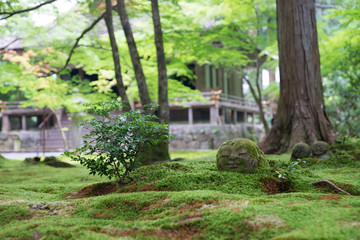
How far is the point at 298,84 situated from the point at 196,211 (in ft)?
18.2

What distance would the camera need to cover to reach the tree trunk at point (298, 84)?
700 centimetres

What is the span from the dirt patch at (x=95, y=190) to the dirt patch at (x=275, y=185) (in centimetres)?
193

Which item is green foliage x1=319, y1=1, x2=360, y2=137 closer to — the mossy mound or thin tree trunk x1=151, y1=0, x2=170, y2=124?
thin tree trunk x1=151, y1=0, x2=170, y2=124

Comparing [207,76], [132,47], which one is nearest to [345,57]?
[132,47]

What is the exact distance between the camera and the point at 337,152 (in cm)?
613

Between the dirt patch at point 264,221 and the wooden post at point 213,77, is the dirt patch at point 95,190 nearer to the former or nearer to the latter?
the dirt patch at point 264,221

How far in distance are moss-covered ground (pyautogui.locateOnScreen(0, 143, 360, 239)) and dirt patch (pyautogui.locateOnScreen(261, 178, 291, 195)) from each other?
12 mm

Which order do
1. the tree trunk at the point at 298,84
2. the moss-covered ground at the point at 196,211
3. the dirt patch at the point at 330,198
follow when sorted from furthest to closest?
the tree trunk at the point at 298,84
the dirt patch at the point at 330,198
the moss-covered ground at the point at 196,211

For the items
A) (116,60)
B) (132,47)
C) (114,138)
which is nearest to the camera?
(114,138)

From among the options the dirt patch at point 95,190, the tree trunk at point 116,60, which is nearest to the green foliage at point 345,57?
the tree trunk at point 116,60

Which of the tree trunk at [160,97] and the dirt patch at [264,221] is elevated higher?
the tree trunk at [160,97]

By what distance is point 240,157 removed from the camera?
4.04 meters

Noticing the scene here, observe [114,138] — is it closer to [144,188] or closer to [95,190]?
[144,188]

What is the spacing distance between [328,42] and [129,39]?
917cm
